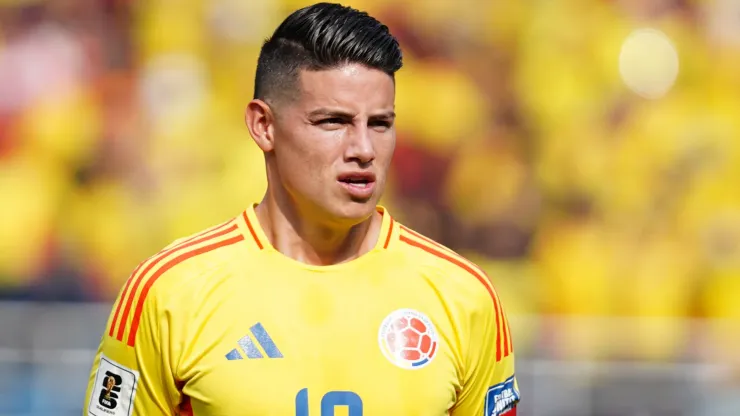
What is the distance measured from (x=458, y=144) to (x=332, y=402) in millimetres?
4338

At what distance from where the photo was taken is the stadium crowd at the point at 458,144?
6559mm

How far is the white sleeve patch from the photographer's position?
8.64ft

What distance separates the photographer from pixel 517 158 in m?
6.73

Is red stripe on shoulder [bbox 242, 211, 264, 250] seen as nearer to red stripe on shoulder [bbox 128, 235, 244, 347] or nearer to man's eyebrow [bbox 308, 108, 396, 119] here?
red stripe on shoulder [bbox 128, 235, 244, 347]

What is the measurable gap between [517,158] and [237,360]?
438 cm

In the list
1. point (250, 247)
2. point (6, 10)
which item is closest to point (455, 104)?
point (6, 10)

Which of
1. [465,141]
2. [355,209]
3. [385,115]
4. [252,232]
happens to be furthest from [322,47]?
[465,141]

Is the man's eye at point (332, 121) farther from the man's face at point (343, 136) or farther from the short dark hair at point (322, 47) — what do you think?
the short dark hair at point (322, 47)

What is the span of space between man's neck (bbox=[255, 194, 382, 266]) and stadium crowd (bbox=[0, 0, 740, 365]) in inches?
149

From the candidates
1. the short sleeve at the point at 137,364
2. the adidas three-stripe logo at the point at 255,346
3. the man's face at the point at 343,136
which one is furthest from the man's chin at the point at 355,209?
the short sleeve at the point at 137,364

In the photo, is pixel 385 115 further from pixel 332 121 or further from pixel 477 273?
pixel 477 273

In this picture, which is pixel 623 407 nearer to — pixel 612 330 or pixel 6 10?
pixel 612 330

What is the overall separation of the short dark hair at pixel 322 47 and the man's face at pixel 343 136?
0.09 ft

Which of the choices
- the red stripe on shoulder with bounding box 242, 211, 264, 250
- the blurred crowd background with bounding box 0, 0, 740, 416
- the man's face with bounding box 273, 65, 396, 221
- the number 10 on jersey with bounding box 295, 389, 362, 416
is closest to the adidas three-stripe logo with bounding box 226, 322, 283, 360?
the number 10 on jersey with bounding box 295, 389, 362, 416
